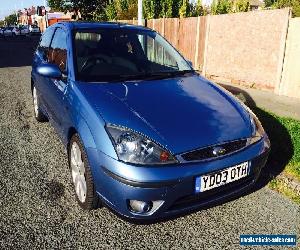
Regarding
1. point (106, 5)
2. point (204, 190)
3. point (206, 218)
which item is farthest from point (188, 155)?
point (106, 5)

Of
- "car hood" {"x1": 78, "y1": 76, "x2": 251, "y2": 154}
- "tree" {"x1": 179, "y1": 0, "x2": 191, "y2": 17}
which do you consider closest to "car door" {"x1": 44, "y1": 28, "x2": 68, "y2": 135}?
"car hood" {"x1": 78, "y1": 76, "x2": 251, "y2": 154}

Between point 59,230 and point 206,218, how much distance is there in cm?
133

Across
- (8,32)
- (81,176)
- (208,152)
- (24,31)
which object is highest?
(208,152)

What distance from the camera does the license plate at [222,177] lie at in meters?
2.80

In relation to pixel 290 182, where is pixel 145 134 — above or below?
above

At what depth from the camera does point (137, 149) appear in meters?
2.78

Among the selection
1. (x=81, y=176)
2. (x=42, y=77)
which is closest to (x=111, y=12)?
(x=42, y=77)

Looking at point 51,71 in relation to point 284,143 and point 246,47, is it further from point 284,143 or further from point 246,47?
point 246,47

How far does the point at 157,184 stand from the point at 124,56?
6.63 feet

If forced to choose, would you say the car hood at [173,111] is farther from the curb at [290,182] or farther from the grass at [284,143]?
the grass at [284,143]

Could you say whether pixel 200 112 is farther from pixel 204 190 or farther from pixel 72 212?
pixel 72 212

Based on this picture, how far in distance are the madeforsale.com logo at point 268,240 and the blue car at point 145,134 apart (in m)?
0.40

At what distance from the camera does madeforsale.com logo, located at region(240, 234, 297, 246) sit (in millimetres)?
2957

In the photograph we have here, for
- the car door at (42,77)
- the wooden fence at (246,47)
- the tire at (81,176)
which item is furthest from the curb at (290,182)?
the wooden fence at (246,47)
